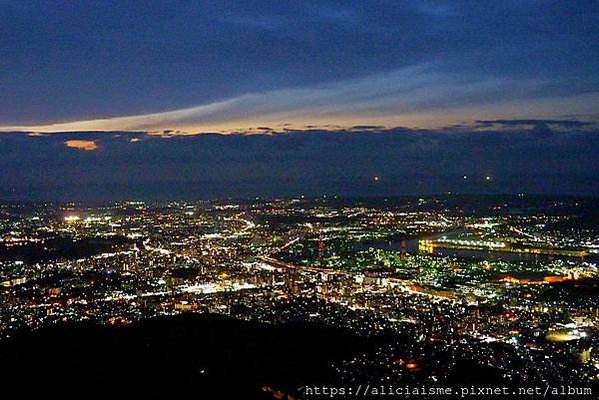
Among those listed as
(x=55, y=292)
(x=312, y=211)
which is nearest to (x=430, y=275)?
(x=55, y=292)

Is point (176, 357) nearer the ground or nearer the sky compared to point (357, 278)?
nearer the sky

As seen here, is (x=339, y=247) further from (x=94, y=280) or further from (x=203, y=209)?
(x=203, y=209)

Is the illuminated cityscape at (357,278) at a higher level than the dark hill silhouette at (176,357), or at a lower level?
lower

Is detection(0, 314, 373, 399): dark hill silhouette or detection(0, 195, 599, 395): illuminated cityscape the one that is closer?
detection(0, 314, 373, 399): dark hill silhouette

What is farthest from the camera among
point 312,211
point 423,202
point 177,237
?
point 423,202

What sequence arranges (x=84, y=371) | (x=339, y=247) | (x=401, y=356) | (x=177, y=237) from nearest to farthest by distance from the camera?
(x=84, y=371), (x=401, y=356), (x=339, y=247), (x=177, y=237)

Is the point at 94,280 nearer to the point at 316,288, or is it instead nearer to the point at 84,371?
the point at 316,288

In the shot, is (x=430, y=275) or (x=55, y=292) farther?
(x=430, y=275)

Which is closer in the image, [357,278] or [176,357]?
[176,357]

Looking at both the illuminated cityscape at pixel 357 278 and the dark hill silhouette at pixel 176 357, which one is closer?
the dark hill silhouette at pixel 176 357

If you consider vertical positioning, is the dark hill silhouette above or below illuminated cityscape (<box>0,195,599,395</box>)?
above
